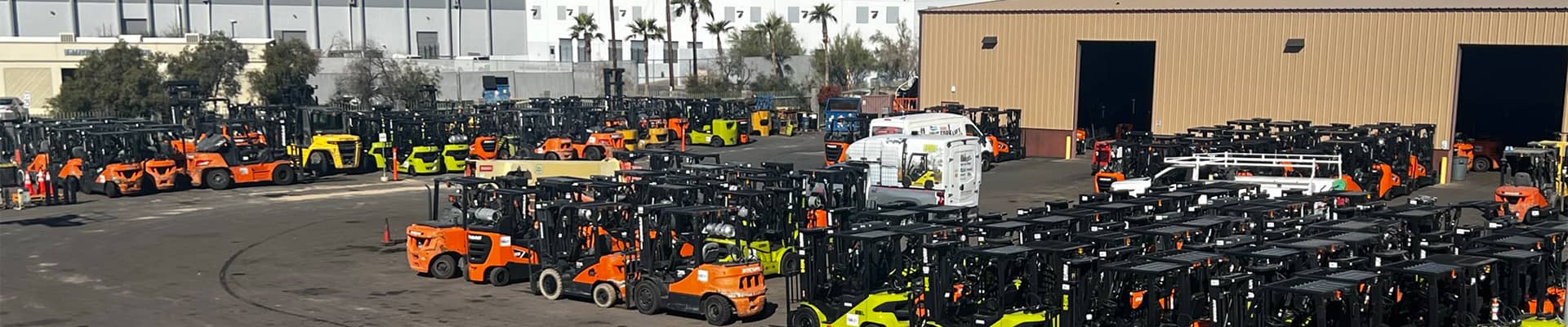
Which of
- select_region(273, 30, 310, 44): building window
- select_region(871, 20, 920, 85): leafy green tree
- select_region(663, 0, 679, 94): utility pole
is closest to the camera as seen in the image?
select_region(663, 0, 679, 94): utility pole

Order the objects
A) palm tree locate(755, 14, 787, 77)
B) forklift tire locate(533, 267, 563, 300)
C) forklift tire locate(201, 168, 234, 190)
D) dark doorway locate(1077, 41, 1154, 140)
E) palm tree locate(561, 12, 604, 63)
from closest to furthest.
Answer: forklift tire locate(533, 267, 563, 300), forklift tire locate(201, 168, 234, 190), dark doorway locate(1077, 41, 1154, 140), palm tree locate(561, 12, 604, 63), palm tree locate(755, 14, 787, 77)

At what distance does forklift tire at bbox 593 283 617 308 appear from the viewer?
67.3ft

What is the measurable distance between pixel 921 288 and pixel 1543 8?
28.9 meters

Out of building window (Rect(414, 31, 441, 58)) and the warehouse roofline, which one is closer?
the warehouse roofline

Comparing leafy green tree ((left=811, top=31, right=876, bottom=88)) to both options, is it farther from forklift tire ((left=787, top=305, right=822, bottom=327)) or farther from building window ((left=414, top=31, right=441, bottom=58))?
forklift tire ((left=787, top=305, right=822, bottom=327))

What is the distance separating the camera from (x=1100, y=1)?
48.1 m

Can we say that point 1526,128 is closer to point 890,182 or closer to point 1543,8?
point 1543,8

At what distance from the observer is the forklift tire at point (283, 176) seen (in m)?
39.4

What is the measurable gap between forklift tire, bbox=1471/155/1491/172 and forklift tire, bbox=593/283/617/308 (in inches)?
1224

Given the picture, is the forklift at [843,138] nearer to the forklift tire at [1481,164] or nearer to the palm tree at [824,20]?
the forklift tire at [1481,164]

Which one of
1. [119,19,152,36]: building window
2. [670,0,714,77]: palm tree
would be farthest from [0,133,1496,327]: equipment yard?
[119,19,152,36]: building window

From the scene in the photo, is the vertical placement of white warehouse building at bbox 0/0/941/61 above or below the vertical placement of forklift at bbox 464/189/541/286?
above

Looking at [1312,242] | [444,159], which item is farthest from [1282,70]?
[1312,242]

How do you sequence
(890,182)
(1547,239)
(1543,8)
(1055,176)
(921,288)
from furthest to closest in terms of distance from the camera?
(1055,176) → (1543,8) → (890,182) → (1547,239) → (921,288)
